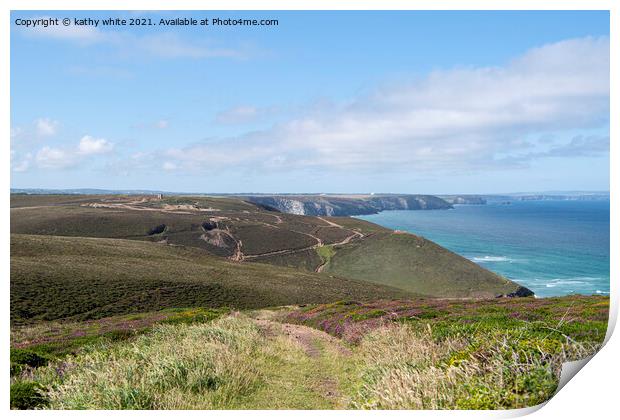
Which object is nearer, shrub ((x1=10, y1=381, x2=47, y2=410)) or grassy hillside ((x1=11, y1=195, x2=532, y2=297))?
shrub ((x1=10, y1=381, x2=47, y2=410))

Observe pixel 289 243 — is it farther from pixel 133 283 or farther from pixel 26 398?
pixel 26 398

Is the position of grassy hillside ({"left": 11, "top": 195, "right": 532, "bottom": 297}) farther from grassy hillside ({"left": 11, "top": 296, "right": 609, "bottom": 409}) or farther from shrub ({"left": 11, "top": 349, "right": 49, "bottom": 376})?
shrub ({"left": 11, "top": 349, "right": 49, "bottom": 376})

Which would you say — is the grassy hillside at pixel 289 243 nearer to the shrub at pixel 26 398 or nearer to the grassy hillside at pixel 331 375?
the grassy hillside at pixel 331 375

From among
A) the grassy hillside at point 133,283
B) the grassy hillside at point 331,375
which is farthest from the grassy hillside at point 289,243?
the grassy hillside at point 331,375

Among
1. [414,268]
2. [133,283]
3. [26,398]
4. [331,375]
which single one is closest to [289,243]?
[414,268]

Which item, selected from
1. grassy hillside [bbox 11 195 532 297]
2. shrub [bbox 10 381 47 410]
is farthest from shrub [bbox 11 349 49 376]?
grassy hillside [bbox 11 195 532 297]
